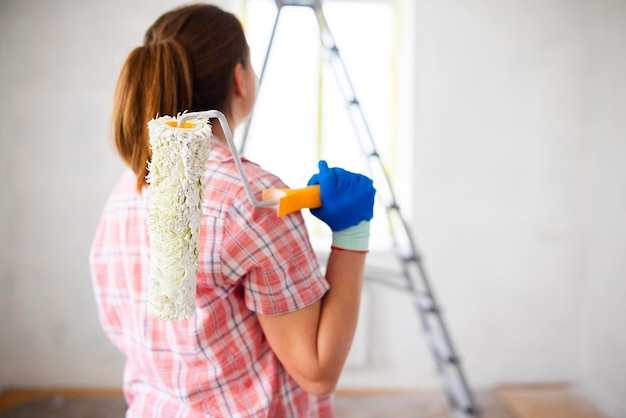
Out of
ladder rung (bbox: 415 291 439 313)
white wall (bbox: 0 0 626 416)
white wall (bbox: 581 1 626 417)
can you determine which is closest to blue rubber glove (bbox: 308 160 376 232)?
ladder rung (bbox: 415 291 439 313)

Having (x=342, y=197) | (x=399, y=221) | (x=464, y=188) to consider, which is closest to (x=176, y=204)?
(x=342, y=197)

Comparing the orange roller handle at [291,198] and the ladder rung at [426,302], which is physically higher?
→ the orange roller handle at [291,198]

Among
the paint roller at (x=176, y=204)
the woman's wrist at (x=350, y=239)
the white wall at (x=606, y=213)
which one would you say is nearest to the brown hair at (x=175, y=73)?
the paint roller at (x=176, y=204)

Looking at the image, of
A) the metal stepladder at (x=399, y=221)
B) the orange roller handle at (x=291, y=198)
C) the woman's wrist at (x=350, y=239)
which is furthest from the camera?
the metal stepladder at (x=399, y=221)

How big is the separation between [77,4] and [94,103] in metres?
0.46

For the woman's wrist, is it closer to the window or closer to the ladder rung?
the ladder rung

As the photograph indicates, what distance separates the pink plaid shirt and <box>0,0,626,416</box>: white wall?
1.94 m

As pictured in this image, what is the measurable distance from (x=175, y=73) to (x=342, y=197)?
28 centimetres

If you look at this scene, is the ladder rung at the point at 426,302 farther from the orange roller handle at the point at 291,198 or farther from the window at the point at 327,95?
the window at the point at 327,95

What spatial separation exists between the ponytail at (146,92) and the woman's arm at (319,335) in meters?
0.28

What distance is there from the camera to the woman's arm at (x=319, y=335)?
0.73 metres

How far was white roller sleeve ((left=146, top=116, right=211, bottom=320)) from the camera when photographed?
21.6 inches

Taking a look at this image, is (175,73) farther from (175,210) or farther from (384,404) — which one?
(384,404)

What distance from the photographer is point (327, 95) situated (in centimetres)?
289
